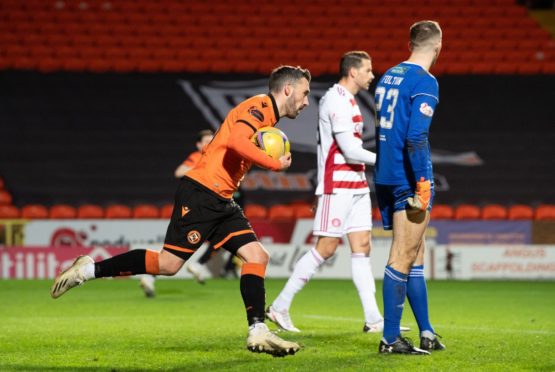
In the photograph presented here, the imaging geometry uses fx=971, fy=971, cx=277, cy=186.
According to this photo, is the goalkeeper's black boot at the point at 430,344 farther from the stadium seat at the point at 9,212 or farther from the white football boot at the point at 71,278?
the stadium seat at the point at 9,212

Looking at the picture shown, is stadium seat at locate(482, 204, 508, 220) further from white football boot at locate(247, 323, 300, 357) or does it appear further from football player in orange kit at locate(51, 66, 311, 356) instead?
white football boot at locate(247, 323, 300, 357)

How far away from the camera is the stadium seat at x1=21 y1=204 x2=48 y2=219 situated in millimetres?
17703

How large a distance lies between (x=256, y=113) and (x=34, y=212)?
12367mm

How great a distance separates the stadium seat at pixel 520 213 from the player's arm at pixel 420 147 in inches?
503

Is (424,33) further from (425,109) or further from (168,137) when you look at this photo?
(168,137)

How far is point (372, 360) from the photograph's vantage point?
614cm

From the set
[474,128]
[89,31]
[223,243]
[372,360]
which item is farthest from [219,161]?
[89,31]

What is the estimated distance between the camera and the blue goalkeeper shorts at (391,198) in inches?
254

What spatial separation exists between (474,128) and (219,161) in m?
14.7

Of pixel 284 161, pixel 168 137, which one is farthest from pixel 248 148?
pixel 168 137

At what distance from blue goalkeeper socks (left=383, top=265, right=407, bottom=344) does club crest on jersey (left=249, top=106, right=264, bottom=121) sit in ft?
4.32

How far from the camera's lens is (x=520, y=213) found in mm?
18547

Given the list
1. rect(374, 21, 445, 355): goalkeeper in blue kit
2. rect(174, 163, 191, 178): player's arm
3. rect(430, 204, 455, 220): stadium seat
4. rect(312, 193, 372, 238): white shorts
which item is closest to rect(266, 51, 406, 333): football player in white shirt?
rect(312, 193, 372, 238): white shorts

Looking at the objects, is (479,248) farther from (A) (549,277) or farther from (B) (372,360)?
(B) (372,360)
